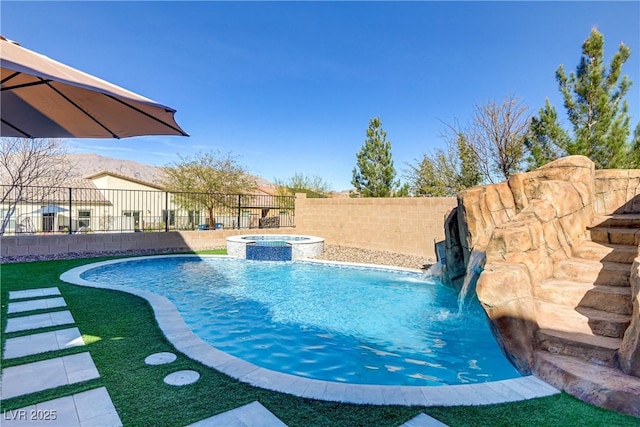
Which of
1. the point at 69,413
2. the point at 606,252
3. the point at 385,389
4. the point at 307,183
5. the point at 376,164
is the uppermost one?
the point at 376,164

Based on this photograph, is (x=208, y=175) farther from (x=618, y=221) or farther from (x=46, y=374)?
(x=618, y=221)

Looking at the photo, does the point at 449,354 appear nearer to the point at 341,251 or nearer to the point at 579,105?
the point at 341,251

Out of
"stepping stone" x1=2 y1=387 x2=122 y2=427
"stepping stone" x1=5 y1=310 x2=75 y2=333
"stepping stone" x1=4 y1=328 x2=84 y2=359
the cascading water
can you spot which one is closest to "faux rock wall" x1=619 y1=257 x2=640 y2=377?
the cascading water

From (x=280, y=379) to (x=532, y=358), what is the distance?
272cm

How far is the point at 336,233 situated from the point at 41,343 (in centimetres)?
1216

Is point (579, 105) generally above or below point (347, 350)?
above

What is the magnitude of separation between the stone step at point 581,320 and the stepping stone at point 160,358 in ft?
14.0

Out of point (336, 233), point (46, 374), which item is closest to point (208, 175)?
point (336, 233)

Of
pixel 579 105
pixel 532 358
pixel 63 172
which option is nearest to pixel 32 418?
pixel 532 358

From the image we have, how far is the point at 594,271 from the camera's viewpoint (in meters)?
4.42

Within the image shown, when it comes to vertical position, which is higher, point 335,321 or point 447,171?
point 447,171

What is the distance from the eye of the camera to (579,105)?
12.9 meters

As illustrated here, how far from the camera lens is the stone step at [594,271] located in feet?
13.8

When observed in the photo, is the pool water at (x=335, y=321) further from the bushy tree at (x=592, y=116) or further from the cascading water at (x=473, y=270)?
the bushy tree at (x=592, y=116)
